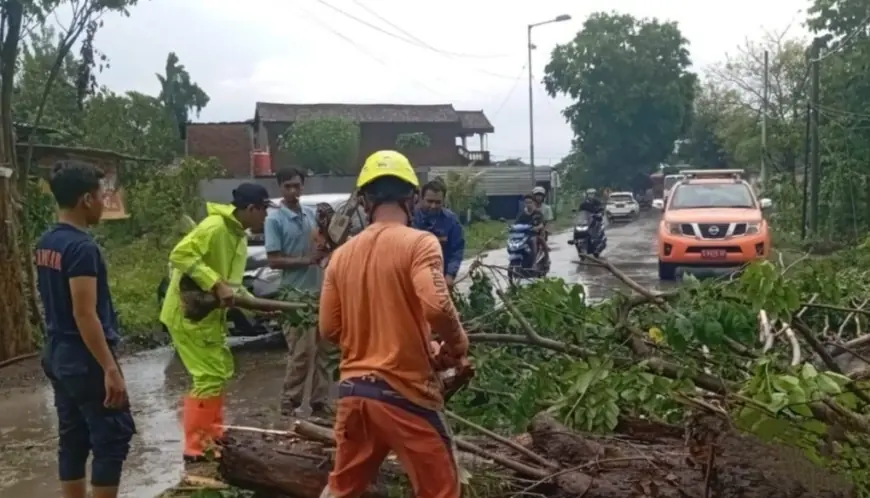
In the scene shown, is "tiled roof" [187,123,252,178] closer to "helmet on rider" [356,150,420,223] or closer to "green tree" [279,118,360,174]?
"green tree" [279,118,360,174]

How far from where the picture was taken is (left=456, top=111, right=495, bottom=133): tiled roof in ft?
202

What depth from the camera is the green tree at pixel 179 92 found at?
66.1m

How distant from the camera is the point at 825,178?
83.3 feet

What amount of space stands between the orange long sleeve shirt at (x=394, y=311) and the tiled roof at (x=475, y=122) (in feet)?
186

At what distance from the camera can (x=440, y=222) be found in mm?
7906

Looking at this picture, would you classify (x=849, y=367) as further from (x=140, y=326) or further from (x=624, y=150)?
(x=624, y=150)

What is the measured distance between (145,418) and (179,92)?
62397mm

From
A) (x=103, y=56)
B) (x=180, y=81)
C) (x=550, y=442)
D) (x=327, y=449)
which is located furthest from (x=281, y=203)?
(x=180, y=81)

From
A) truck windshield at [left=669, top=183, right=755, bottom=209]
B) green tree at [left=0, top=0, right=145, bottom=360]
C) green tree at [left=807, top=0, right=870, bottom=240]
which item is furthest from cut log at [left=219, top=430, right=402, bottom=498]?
green tree at [left=807, top=0, right=870, bottom=240]

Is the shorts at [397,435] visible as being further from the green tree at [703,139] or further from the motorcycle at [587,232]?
the green tree at [703,139]

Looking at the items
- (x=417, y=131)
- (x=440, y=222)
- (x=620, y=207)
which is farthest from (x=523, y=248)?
(x=417, y=131)

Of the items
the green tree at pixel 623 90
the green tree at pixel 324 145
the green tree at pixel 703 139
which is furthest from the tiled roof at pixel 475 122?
the green tree at pixel 324 145

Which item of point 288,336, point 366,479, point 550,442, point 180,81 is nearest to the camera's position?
point 366,479

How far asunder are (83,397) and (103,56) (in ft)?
36.5
